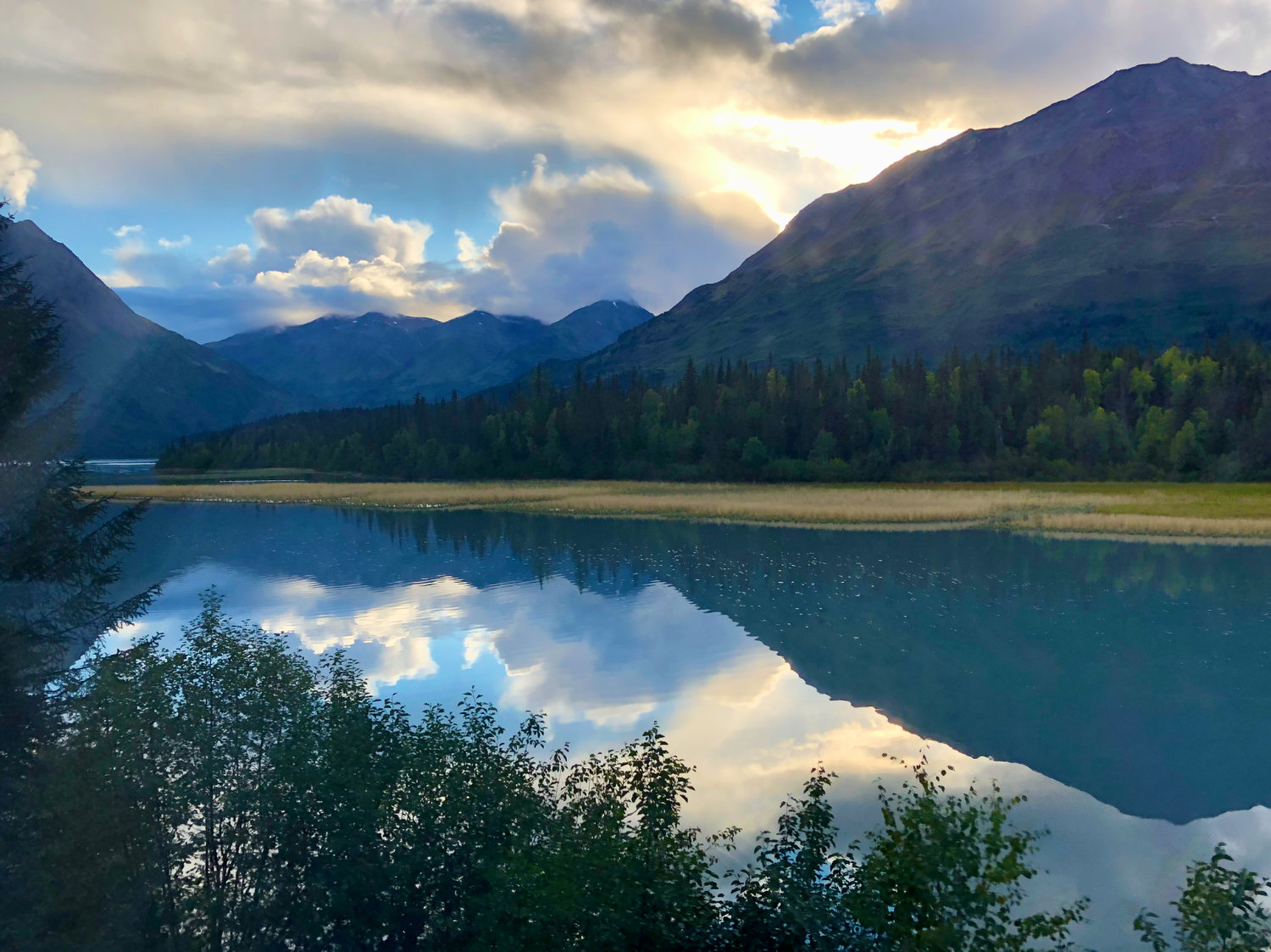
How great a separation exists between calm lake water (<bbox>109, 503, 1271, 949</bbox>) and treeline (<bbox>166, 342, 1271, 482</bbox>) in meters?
72.7

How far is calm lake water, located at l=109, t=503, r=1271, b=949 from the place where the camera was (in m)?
19.8

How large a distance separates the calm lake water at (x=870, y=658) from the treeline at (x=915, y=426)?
238ft

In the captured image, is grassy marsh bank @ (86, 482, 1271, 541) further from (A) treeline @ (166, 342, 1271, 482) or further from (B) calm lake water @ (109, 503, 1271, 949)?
(A) treeline @ (166, 342, 1271, 482)

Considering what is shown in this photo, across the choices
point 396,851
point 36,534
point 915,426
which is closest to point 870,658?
point 396,851

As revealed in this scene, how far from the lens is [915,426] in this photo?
14175cm

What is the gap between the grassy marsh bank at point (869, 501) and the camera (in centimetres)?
7112

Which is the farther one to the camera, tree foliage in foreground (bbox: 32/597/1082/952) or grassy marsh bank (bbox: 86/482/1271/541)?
grassy marsh bank (bbox: 86/482/1271/541)

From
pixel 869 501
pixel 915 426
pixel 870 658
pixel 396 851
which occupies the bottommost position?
pixel 870 658

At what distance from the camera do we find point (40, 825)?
13289 millimetres

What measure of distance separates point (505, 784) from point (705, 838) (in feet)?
16.1

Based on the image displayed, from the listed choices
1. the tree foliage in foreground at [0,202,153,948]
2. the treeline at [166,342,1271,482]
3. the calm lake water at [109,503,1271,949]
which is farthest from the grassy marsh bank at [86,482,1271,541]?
the tree foliage in foreground at [0,202,153,948]

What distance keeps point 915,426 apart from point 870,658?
116m

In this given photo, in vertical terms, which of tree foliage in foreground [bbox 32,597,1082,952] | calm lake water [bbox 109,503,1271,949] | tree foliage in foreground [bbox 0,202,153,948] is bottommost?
calm lake water [bbox 109,503,1271,949]

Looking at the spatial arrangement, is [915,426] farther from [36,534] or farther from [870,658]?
[36,534]
